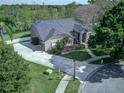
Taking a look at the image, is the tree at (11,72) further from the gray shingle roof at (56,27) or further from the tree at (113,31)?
the gray shingle roof at (56,27)

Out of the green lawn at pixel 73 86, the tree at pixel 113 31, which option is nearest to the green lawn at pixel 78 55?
the tree at pixel 113 31

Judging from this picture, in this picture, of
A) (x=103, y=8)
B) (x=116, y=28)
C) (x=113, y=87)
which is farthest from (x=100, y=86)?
(x=103, y=8)

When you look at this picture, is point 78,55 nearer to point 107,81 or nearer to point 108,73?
point 108,73

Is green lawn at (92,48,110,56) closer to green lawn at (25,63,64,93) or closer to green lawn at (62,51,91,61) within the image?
green lawn at (62,51,91,61)

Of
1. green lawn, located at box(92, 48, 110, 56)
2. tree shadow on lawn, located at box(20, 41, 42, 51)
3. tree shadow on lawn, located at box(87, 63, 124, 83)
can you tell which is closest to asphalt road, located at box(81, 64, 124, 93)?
tree shadow on lawn, located at box(87, 63, 124, 83)

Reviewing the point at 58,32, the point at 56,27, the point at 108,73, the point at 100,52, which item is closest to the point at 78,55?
the point at 100,52

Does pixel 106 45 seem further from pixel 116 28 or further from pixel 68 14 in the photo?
pixel 68 14

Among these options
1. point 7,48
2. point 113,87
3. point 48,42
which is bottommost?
point 113,87
